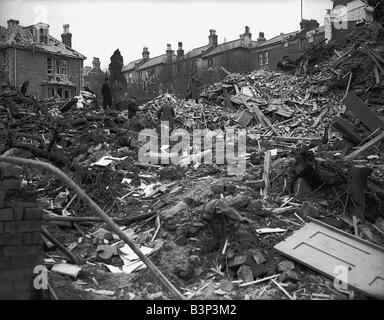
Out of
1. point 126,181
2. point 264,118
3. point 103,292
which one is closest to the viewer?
point 103,292

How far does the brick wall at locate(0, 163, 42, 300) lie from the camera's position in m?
3.88

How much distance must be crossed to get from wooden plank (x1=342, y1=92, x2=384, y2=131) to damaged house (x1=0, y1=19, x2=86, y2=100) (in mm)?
23548

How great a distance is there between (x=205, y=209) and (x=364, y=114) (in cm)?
649

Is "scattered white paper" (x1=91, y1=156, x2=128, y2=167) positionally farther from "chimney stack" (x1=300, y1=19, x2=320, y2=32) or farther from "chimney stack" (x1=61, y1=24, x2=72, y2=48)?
"chimney stack" (x1=61, y1=24, x2=72, y2=48)

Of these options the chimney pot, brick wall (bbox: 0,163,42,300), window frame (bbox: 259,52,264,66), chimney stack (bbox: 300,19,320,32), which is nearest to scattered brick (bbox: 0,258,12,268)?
brick wall (bbox: 0,163,42,300)

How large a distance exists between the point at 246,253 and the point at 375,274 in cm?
157

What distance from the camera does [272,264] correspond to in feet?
15.9

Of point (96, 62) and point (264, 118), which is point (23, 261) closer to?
point (264, 118)

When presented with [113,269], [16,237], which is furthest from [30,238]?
[113,269]

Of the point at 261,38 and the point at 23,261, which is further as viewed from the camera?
the point at 261,38

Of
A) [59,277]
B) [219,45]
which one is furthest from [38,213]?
[219,45]

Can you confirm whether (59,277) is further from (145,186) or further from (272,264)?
(145,186)

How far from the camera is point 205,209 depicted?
17.7 ft

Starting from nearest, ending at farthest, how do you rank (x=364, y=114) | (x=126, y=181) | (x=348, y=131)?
(x=126, y=181) < (x=348, y=131) < (x=364, y=114)
